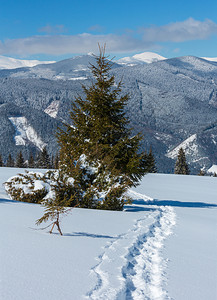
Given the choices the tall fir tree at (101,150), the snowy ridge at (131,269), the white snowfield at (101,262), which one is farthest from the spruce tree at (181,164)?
the snowy ridge at (131,269)

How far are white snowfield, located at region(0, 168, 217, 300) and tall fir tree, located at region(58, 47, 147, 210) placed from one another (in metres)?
3.53

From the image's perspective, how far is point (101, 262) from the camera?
472 centimetres

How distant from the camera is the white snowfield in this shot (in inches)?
142

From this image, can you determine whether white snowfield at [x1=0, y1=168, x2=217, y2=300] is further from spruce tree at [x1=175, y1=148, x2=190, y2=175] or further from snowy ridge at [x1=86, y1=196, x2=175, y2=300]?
spruce tree at [x1=175, y1=148, x2=190, y2=175]

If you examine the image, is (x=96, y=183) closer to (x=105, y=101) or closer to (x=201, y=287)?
(x=105, y=101)

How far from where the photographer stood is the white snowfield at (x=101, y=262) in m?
3.62

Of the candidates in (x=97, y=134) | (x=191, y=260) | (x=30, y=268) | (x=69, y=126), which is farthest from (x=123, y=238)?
(x=69, y=126)

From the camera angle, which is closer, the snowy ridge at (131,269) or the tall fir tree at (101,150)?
the snowy ridge at (131,269)

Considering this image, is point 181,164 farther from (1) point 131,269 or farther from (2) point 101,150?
(1) point 131,269

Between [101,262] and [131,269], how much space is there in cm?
47

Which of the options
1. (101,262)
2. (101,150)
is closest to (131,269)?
(101,262)

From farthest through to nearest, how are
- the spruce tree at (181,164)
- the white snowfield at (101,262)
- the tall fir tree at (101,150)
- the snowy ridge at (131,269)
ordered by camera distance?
the spruce tree at (181,164) → the tall fir tree at (101,150) → the snowy ridge at (131,269) → the white snowfield at (101,262)

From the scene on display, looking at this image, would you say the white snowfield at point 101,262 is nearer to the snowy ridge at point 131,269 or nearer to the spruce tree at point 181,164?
the snowy ridge at point 131,269

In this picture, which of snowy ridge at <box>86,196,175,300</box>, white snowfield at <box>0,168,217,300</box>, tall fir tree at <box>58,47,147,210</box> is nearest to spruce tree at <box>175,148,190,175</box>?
tall fir tree at <box>58,47,147,210</box>
